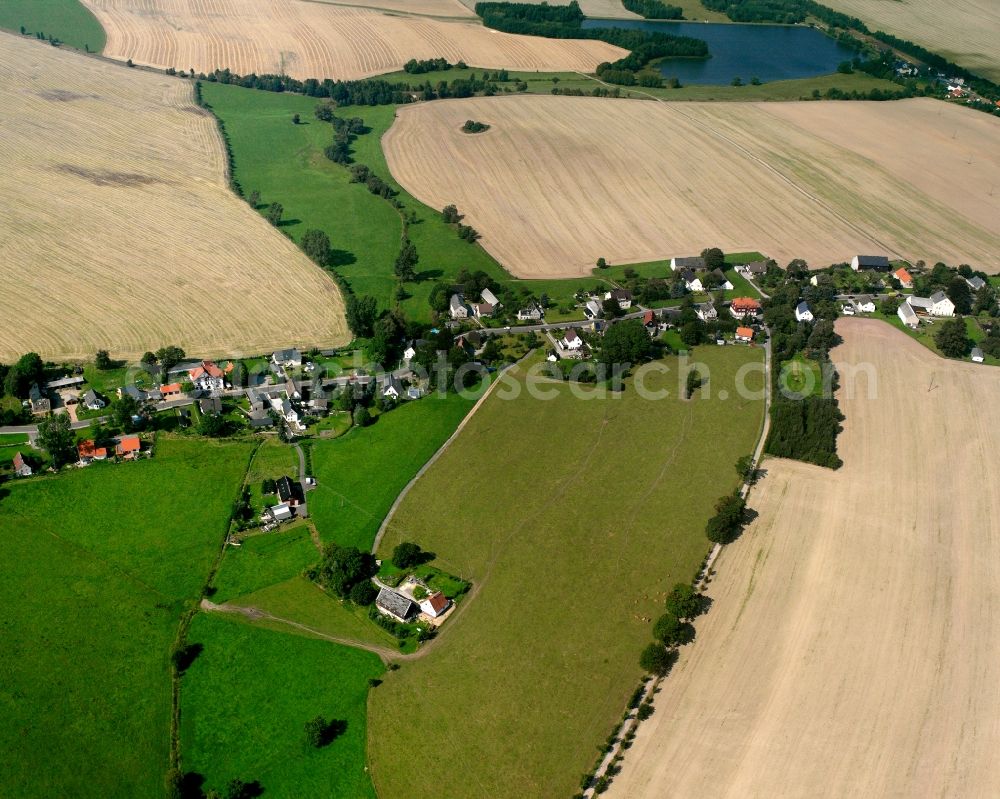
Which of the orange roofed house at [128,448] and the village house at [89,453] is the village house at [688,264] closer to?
the orange roofed house at [128,448]

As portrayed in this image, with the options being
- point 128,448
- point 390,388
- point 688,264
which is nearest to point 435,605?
point 390,388

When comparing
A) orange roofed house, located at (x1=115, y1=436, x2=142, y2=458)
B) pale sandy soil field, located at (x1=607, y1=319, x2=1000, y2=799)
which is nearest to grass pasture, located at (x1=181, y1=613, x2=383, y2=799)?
pale sandy soil field, located at (x1=607, y1=319, x2=1000, y2=799)

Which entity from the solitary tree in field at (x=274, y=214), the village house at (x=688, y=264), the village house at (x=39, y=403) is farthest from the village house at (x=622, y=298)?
the village house at (x=39, y=403)

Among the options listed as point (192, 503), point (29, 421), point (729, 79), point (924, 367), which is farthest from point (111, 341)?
point (729, 79)

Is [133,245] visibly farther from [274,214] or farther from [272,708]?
[272,708]

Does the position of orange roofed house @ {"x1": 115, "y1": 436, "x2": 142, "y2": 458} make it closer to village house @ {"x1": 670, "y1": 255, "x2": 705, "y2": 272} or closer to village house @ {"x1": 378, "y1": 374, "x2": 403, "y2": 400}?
village house @ {"x1": 378, "y1": 374, "x2": 403, "y2": 400}

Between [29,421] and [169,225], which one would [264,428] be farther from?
[169,225]
